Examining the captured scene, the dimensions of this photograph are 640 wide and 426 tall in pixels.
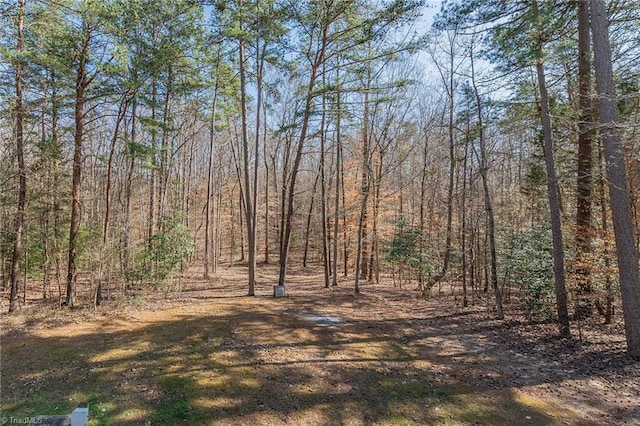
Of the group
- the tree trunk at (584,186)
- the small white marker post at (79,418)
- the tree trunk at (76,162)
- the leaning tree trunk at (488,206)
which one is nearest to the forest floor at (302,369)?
the leaning tree trunk at (488,206)

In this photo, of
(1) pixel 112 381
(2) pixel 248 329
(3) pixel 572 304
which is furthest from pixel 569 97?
(1) pixel 112 381

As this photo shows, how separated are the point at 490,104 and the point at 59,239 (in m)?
11.9

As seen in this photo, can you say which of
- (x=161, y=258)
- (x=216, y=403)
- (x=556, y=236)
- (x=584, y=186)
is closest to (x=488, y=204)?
(x=556, y=236)

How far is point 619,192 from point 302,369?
6.15m

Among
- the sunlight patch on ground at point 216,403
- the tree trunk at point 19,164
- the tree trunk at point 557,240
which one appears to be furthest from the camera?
the tree trunk at point 19,164

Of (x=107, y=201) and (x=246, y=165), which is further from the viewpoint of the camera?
(x=246, y=165)

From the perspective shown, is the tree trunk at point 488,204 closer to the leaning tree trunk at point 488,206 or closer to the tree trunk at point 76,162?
the leaning tree trunk at point 488,206

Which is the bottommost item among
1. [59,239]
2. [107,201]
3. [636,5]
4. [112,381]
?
[112,381]

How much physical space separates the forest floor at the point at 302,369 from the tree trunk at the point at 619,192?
28.7 inches

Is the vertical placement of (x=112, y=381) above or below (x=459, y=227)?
below

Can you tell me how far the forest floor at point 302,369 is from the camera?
12.4 feet

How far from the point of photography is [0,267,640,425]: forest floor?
3783 mm

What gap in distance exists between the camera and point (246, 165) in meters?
9.65

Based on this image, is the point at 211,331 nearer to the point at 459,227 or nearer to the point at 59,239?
the point at 59,239
